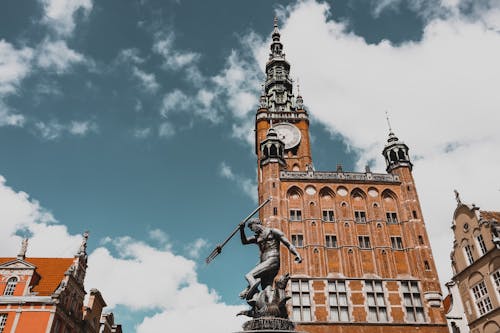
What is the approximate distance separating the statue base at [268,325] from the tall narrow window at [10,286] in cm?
2826

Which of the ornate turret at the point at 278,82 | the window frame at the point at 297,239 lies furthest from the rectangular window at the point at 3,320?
the ornate turret at the point at 278,82

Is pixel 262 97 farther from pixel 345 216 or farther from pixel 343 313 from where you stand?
pixel 343 313

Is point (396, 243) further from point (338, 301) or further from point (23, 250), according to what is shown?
point (23, 250)

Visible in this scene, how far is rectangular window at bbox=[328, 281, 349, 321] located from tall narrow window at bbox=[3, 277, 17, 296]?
80.0 feet

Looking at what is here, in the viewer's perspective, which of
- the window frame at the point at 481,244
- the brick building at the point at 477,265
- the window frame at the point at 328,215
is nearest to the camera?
the brick building at the point at 477,265

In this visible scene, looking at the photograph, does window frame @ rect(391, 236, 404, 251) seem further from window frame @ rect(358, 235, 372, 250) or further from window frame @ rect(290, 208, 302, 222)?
window frame @ rect(290, 208, 302, 222)

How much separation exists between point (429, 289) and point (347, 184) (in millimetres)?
11483

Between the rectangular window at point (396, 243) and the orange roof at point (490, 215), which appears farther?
the rectangular window at point (396, 243)

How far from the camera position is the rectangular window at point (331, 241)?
115 feet

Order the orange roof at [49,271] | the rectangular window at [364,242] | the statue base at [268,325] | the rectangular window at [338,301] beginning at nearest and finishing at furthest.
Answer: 1. the statue base at [268,325]
2. the orange roof at [49,271]
3. the rectangular window at [338,301]
4. the rectangular window at [364,242]

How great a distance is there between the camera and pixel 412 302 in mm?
32250

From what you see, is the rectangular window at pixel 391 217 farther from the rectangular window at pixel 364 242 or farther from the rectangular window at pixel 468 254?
the rectangular window at pixel 468 254

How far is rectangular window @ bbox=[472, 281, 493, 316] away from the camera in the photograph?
25.6 m

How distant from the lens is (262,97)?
5853cm
